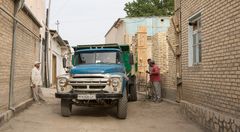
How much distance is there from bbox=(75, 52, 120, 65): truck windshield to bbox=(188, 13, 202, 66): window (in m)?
2.73

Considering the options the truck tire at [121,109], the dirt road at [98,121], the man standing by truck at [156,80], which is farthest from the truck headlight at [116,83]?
the man standing by truck at [156,80]

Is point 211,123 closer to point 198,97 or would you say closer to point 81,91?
point 198,97

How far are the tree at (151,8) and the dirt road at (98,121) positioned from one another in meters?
37.6

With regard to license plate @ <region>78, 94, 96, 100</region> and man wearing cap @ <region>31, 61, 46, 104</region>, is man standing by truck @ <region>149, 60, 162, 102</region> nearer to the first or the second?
man wearing cap @ <region>31, 61, 46, 104</region>

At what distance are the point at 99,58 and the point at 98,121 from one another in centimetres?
278

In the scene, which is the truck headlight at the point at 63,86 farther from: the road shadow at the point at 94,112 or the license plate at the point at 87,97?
the road shadow at the point at 94,112

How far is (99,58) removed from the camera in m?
12.1

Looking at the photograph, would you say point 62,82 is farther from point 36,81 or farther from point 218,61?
point 218,61

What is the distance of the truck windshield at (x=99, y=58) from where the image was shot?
12008 mm

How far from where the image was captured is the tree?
1941 inches

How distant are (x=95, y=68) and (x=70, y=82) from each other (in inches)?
34.1

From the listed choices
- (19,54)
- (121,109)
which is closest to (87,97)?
(121,109)

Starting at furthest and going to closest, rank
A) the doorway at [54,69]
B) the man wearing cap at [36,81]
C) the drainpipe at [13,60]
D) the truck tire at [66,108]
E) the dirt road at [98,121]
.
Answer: the doorway at [54,69]
the man wearing cap at [36,81]
the truck tire at [66,108]
the drainpipe at [13,60]
the dirt road at [98,121]

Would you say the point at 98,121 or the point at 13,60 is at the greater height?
the point at 13,60
